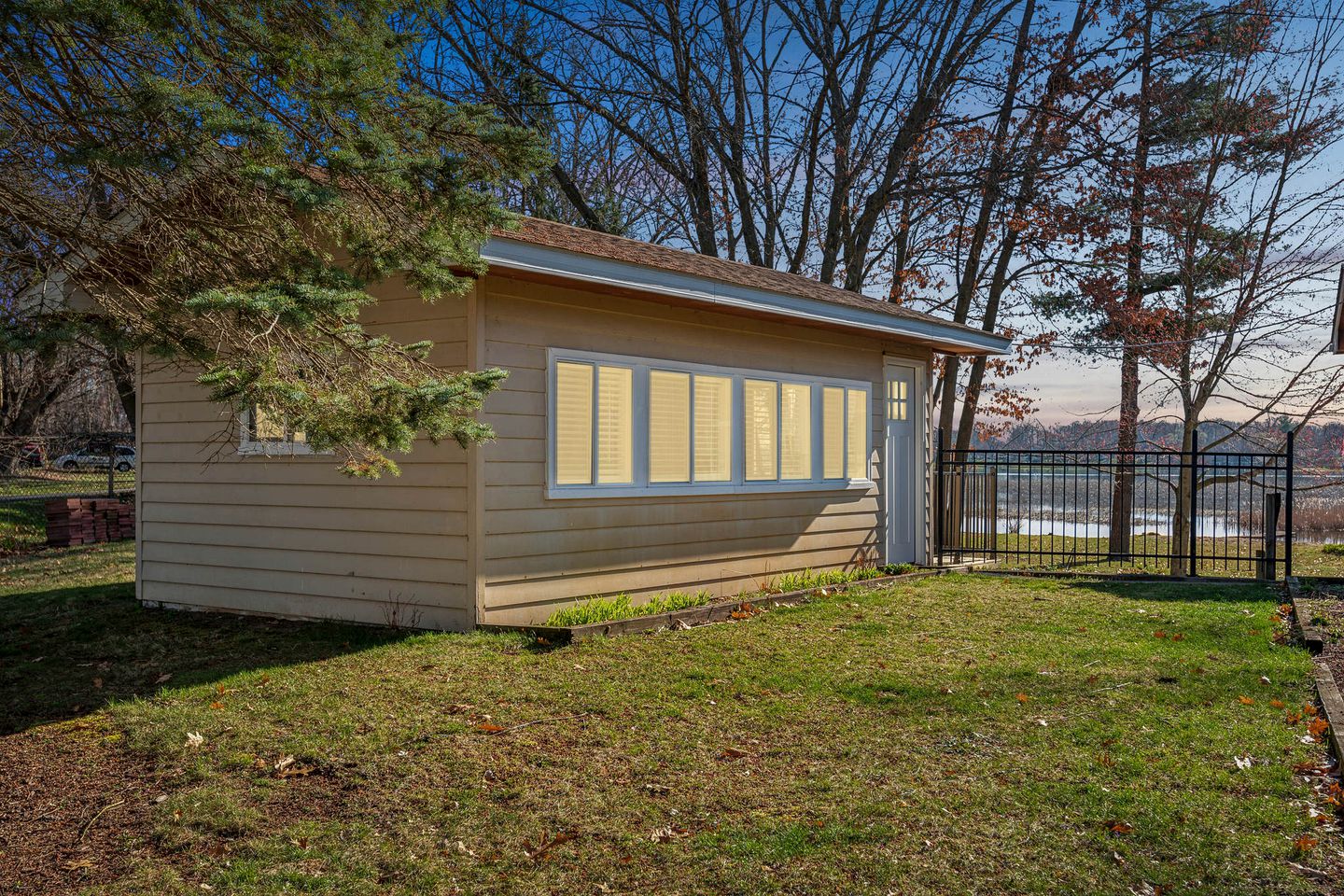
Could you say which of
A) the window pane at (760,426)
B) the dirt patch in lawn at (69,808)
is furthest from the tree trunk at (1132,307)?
the dirt patch in lawn at (69,808)

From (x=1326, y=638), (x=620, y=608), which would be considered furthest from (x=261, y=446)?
(x=1326, y=638)

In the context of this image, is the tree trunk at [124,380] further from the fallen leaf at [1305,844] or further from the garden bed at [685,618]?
the fallen leaf at [1305,844]

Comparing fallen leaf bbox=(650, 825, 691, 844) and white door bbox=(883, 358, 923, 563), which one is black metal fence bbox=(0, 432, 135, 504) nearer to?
white door bbox=(883, 358, 923, 563)

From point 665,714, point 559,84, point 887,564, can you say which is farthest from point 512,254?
point 559,84

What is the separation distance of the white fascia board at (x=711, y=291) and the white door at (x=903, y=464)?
63 centimetres

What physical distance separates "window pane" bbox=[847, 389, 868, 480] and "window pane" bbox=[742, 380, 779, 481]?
53.7 inches

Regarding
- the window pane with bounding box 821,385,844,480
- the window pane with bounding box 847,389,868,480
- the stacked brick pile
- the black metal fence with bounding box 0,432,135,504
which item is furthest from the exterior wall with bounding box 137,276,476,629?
the stacked brick pile

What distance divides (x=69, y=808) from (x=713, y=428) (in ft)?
20.0

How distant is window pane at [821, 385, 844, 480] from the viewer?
34.7ft

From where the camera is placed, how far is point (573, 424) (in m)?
7.94

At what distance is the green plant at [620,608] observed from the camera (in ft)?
25.2

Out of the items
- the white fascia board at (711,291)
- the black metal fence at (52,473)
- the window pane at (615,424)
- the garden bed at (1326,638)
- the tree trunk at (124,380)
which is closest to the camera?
the garden bed at (1326,638)

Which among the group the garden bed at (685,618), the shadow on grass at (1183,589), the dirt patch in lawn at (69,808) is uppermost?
the garden bed at (685,618)

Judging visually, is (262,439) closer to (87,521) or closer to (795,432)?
(795,432)
